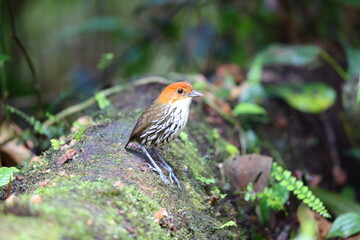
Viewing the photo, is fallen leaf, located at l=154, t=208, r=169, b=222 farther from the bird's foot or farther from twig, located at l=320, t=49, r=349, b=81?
twig, located at l=320, t=49, r=349, b=81

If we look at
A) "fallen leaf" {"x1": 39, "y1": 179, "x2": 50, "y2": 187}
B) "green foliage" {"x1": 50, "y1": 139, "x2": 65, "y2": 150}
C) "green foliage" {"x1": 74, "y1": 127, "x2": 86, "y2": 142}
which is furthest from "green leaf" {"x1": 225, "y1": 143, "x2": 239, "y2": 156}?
"fallen leaf" {"x1": 39, "y1": 179, "x2": 50, "y2": 187}

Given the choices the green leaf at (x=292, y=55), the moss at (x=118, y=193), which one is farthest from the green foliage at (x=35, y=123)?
the green leaf at (x=292, y=55)

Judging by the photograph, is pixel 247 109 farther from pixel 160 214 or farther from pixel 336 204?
pixel 160 214

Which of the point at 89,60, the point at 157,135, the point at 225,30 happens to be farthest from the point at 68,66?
the point at 157,135

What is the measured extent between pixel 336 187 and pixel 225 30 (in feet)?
9.24

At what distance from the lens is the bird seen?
3676mm

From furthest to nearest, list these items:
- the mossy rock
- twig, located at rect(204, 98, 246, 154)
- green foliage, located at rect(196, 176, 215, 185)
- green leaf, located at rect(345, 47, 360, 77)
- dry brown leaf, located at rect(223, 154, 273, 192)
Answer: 1. green leaf, located at rect(345, 47, 360, 77)
2. twig, located at rect(204, 98, 246, 154)
3. dry brown leaf, located at rect(223, 154, 273, 192)
4. green foliage, located at rect(196, 176, 215, 185)
5. the mossy rock

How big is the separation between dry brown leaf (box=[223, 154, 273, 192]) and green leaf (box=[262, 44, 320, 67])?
225 cm

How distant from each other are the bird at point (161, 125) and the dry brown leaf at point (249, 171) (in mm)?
706

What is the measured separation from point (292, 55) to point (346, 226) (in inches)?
108

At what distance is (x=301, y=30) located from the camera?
7.36 metres

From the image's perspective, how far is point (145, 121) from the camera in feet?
12.2

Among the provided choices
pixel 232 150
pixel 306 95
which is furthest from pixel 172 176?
pixel 306 95

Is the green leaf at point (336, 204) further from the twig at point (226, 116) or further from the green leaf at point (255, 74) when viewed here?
the green leaf at point (255, 74)
